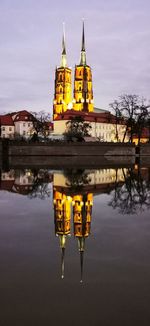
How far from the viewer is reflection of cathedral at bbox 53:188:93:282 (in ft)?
27.3

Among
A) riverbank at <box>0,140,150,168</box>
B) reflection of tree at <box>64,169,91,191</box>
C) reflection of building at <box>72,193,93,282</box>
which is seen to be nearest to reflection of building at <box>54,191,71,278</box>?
reflection of building at <box>72,193,93,282</box>

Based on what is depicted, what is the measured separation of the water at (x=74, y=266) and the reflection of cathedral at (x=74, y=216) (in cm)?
2

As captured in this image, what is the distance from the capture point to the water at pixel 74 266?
446 centimetres

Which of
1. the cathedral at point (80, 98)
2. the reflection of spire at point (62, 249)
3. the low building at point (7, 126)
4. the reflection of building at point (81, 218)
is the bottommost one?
the reflection of building at point (81, 218)

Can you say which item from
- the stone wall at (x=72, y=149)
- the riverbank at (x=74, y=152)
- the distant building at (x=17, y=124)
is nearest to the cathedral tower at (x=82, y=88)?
the distant building at (x=17, y=124)

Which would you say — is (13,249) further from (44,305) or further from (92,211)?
(92,211)

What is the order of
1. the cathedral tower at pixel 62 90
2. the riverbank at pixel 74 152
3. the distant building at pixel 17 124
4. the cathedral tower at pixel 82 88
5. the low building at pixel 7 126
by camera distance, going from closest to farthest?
the riverbank at pixel 74 152 < the low building at pixel 7 126 < the distant building at pixel 17 124 < the cathedral tower at pixel 62 90 < the cathedral tower at pixel 82 88

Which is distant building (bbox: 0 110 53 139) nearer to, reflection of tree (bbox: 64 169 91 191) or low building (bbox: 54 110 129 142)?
low building (bbox: 54 110 129 142)

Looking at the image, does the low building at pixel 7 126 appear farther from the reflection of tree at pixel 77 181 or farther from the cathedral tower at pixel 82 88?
the reflection of tree at pixel 77 181

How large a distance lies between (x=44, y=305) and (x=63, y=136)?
275 ft

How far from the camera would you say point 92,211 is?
39.2 feet

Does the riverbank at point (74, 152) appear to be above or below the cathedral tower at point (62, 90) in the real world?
below

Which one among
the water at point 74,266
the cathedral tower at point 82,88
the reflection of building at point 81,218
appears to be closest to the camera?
the water at point 74,266

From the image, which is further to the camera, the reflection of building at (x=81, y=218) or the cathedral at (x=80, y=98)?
the cathedral at (x=80, y=98)
